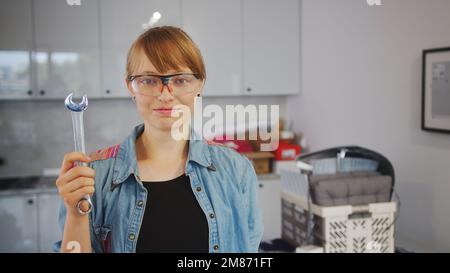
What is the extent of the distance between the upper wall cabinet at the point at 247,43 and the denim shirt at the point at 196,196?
0.16 meters

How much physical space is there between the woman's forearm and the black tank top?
101mm

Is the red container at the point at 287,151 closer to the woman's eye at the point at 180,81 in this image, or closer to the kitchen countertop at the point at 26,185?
the woman's eye at the point at 180,81

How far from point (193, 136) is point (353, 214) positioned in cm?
50

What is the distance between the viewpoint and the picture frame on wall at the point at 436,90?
107 centimetres

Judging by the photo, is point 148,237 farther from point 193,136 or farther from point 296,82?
point 296,82

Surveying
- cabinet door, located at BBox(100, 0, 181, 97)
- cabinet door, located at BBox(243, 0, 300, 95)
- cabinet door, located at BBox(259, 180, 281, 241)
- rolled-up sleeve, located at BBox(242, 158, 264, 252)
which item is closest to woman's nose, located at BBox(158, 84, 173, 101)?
cabinet door, located at BBox(100, 0, 181, 97)

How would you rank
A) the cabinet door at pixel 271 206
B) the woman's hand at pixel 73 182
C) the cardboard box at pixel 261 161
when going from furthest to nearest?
1. the cabinet door at pixel 271 206
2. the cardboard box at pixel 261 161
3. the woman's hand at pixel 73 182

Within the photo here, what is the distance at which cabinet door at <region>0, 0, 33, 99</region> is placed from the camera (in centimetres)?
98

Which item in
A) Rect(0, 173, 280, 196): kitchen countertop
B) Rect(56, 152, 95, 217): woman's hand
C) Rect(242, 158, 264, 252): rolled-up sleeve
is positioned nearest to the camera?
Rect(56, 152, 95, 217): woman's hand

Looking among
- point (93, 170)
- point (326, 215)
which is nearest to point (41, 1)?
point (93, 170)

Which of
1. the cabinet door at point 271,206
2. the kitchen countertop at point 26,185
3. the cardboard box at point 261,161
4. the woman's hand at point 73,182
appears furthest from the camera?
the kitchen countertop at point 26,185

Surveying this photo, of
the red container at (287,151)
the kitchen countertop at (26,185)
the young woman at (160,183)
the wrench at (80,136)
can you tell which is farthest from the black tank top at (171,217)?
the kitchen countertop at (26,185)

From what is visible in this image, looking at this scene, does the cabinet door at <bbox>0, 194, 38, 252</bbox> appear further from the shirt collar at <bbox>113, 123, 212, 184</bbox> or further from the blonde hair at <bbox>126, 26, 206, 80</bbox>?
the blonde hair at <bbox>126, 26, 206, 80</bbox>

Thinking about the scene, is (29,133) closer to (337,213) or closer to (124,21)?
(124,21)
